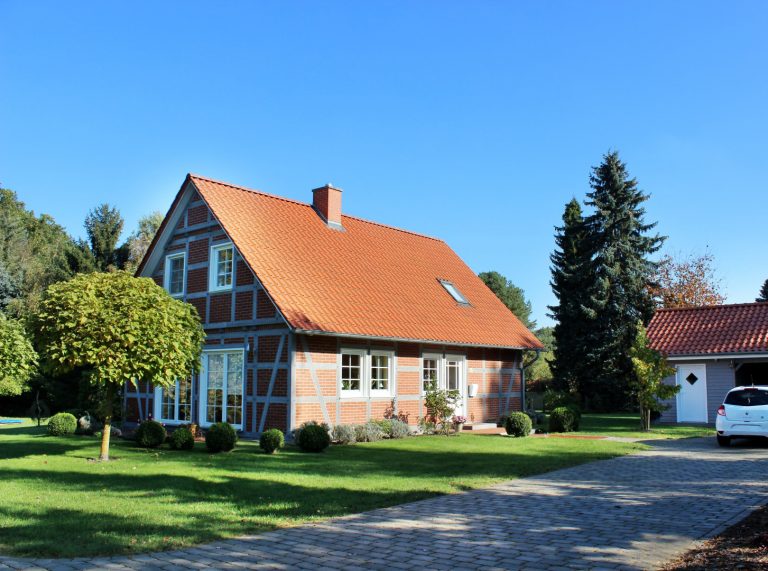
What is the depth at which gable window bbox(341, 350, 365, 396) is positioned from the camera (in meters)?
17.8

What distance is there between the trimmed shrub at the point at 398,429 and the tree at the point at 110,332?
6.67 meters

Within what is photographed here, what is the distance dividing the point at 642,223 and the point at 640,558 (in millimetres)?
32980

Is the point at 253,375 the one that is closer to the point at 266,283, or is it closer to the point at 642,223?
the point at 266,283

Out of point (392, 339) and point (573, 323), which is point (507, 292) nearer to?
point (573, 323)

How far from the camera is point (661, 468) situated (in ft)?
40.3

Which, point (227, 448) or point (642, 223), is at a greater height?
point (642, 223)

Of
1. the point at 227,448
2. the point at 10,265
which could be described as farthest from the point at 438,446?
the point at 10,265

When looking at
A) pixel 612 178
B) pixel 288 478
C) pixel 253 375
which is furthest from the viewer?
pixel 612 178

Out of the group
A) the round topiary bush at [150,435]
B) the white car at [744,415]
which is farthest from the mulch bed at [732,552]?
the round topiary bush at [150,435]

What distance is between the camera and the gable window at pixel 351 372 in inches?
700

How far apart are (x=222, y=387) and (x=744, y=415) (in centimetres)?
1357

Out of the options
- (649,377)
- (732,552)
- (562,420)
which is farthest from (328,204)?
(732,552)

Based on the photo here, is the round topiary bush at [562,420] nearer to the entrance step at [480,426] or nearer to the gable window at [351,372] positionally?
the entrance step at [480,426]

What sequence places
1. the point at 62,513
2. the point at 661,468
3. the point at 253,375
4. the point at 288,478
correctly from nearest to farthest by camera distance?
the point at 62,513 < the point at 288,478 < the point at 661,468 < the point at 253,375
